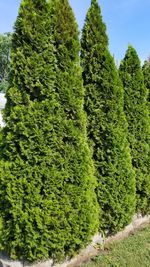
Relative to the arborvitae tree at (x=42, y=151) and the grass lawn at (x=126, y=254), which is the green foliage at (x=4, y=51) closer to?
the arborvitae tree at (x=42, y=151)

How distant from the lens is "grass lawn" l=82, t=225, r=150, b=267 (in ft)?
12.3

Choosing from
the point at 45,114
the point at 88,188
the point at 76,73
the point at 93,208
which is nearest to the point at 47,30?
the point at 76,73

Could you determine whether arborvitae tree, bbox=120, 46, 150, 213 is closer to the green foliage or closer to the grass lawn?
the grass lawn

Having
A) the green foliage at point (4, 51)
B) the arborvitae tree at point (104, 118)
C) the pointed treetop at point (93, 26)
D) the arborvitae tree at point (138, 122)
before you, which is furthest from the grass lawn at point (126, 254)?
the green foliage at point (4, 51)

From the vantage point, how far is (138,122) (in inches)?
213

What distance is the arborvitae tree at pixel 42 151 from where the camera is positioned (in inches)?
135

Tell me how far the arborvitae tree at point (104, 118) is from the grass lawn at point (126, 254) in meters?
0.30

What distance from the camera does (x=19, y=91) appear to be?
3586 millimetres

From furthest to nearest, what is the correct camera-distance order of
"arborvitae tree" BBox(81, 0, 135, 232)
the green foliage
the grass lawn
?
1. the green foliage
2. "arborvitae tree" BBox(81, 0, 135, 232)
3. the grass lawn

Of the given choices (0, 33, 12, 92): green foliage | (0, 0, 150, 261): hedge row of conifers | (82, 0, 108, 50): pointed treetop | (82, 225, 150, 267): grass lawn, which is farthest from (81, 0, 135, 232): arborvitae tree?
(0, 33, 12, 92): green foliage

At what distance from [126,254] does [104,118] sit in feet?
6.83

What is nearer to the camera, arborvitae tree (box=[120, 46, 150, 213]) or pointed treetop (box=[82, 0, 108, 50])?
pointed treetop (box=[82, 0, 108, 50])

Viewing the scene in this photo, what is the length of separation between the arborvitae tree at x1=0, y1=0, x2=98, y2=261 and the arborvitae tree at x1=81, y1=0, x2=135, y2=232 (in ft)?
2.18

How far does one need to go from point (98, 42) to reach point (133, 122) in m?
1.69
